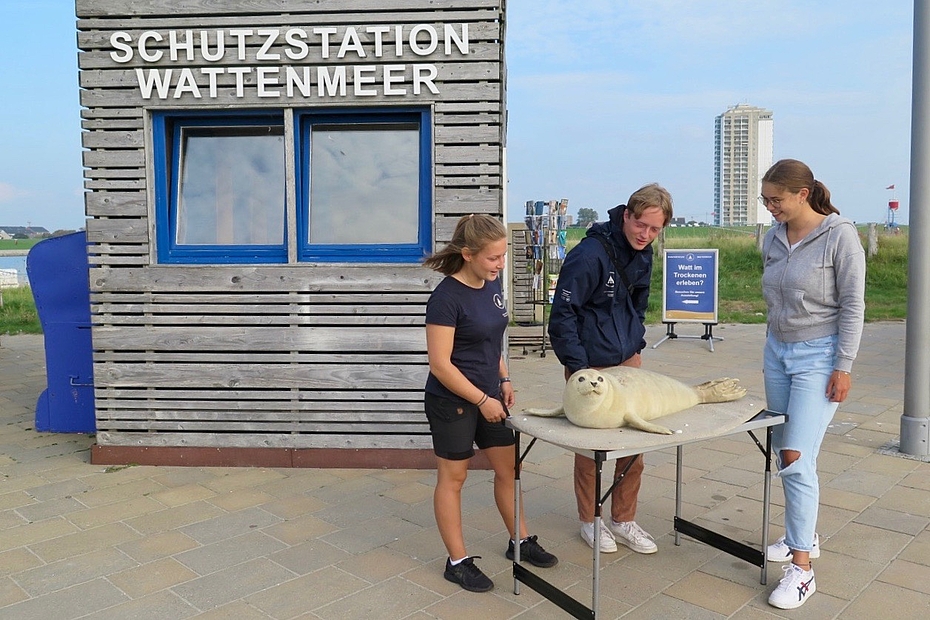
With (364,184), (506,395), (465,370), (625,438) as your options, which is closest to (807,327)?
(625,438)

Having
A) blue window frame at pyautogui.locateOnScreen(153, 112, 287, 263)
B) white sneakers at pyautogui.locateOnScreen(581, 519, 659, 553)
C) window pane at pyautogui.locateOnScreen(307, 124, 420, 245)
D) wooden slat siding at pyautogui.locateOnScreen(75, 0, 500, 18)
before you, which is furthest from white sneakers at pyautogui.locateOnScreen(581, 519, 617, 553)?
wooden slat siding at pyautogui.locateOnScreen(75, 0, 500, 18)

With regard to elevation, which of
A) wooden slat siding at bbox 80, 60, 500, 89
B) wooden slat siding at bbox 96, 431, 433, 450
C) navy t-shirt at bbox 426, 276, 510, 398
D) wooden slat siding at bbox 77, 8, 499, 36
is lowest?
wooden slat siding at bbox 96, 431, 433, 450

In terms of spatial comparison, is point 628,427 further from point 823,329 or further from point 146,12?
point 146,12

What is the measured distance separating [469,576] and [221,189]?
3.54 metres

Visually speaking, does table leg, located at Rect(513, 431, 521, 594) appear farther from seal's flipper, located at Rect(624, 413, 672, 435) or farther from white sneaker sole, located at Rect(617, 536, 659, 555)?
white sneaker sole, located at Rect(617, 536, 659, 555)

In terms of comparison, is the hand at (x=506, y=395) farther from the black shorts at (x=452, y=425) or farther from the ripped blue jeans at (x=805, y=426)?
the ripped blue jeans at (x=805, y=426)

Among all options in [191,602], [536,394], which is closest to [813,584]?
[191,602]

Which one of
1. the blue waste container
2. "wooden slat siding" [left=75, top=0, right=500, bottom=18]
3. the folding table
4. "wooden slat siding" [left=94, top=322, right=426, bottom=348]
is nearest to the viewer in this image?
the folding table

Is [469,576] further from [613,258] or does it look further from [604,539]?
[613,258]

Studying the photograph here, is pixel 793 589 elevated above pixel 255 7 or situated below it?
below

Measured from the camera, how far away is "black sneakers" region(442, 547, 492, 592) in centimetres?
368

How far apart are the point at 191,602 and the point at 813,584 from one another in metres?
2.88

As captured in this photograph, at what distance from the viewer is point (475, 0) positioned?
17.4 feet

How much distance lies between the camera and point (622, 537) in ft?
13.8
